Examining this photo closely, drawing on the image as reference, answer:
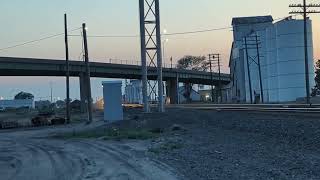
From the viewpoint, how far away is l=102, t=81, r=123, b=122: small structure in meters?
57.7

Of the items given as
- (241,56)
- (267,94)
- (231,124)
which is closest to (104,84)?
(231,124)

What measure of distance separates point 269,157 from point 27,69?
308 ft

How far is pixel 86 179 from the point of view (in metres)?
17.1

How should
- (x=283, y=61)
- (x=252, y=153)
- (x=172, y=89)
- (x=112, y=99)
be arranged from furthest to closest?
(x=172, y=89)
(x=283, y=61)
(x=112, y=99)
(x=252, y=153)

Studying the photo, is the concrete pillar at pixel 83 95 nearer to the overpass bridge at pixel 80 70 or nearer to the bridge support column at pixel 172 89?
the overpass bridge at pixel 80 70

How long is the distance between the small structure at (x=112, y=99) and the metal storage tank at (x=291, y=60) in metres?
61.8

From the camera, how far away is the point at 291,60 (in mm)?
115500

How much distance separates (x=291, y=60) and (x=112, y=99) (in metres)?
64.4

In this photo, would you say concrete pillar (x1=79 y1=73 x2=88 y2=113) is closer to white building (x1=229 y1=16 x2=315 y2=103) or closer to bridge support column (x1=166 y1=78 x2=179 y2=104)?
white building (x1=229 y1=16 x2=315 y2=103)

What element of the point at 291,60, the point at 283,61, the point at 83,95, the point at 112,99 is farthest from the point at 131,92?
the point at 112,99

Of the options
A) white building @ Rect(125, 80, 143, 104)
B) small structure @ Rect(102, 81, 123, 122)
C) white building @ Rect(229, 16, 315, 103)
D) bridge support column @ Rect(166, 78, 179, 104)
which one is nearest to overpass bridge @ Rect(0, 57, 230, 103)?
bridge support column @ Rect(166, 78, 179, 104)

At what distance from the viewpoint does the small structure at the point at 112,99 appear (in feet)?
189

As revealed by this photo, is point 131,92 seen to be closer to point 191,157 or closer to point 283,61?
point 283,61

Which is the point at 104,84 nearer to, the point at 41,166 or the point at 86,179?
the point at 41,166
